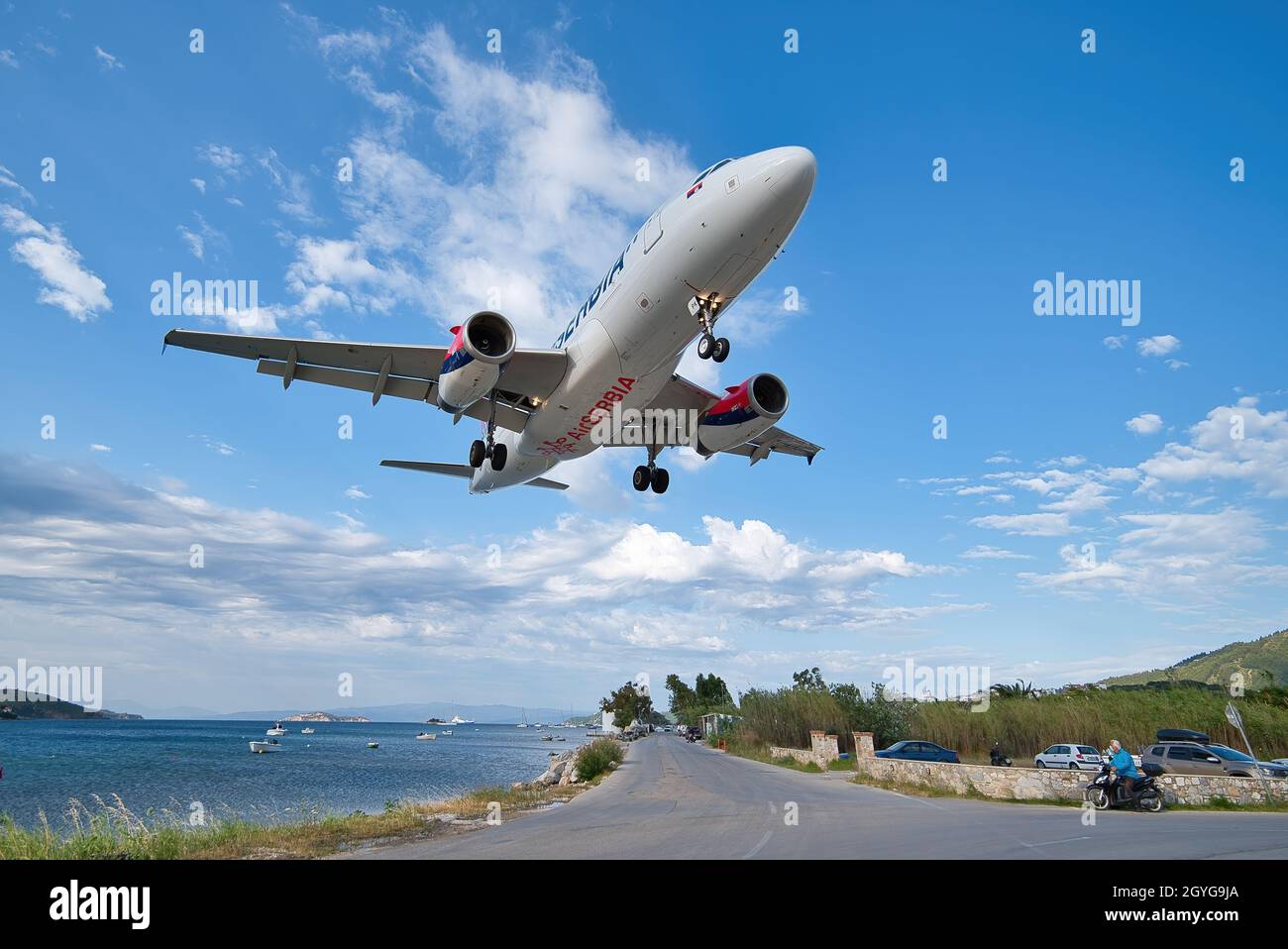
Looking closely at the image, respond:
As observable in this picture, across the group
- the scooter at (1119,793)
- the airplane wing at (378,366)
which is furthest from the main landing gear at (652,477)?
the scooter at (1119,793)

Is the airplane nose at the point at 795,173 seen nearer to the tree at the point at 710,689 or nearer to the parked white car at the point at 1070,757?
the parked white car at the point at 1070,757

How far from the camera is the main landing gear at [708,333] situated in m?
14.3

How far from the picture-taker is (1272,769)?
63.4ft

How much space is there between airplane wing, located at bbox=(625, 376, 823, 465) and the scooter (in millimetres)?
11129

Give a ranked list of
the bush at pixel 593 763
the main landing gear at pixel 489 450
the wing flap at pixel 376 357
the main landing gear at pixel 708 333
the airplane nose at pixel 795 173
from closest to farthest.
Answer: the airplane nose at pixel 795 173 < the main landing gear at pixel 708 333 < the wing flap at pixel 376 357 < the main landing gear at pixel 489 450 < the bush at pixel 593 763

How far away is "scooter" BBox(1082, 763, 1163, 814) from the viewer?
16250 mm

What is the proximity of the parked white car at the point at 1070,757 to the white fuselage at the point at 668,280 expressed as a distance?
76.3 ft

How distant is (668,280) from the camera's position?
575 inches

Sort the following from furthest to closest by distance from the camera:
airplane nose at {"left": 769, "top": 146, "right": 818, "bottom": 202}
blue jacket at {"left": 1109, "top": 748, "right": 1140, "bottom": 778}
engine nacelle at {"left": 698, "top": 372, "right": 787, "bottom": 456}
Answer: engine nacelle at {"left": 698, "top": 372, "right": 787, "bottom": 456} < blue jacket at {"left": 1109, "top": 748, "right": 1140, "bottom": 778} < airplane nose at {"left": 769, "top": 146, "right": 818, "bottom": 202}

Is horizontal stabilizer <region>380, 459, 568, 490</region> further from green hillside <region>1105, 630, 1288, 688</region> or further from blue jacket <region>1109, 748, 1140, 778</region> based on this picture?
green hillside <region>1105, 630, 1288, 688</region>

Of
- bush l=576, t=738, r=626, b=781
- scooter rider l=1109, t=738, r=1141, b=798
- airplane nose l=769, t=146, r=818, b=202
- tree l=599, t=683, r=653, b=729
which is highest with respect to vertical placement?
airplane nose l=769, t=146, r=818, b=202

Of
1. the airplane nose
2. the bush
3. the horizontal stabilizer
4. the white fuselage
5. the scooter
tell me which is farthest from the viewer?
the bush

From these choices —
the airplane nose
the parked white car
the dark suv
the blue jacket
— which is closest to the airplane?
the airplane nose

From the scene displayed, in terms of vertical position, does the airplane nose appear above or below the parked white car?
above
